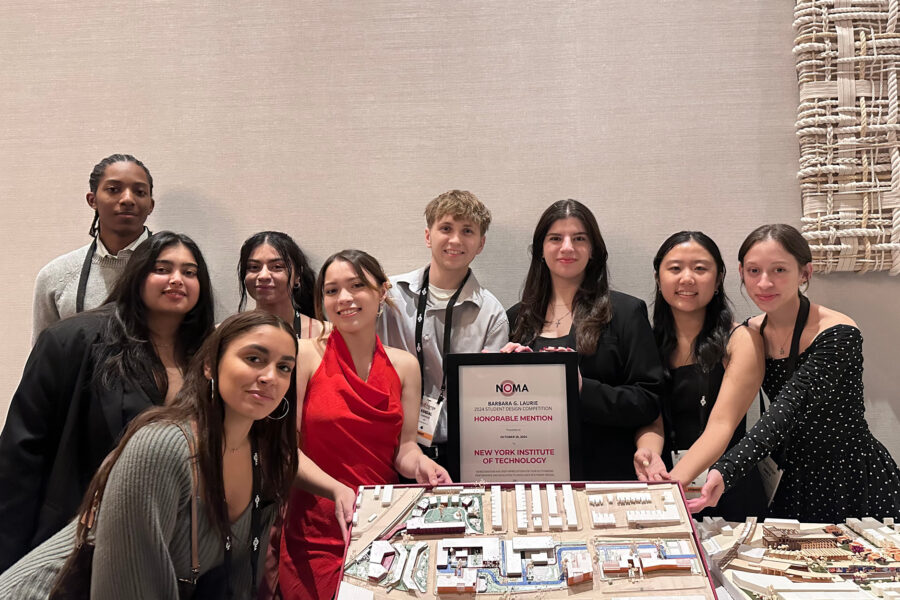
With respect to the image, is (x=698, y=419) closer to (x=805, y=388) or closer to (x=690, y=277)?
(x=805, y=388)

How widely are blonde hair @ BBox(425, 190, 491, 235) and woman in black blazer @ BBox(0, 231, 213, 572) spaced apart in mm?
1010

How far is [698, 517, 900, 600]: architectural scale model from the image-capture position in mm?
1739

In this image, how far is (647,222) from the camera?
3332 millimetres

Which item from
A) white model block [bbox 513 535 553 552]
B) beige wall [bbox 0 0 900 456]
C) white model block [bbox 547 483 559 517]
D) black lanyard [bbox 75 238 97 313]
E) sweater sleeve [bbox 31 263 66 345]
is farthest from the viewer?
beige wall [bbox 0 0 900 456]

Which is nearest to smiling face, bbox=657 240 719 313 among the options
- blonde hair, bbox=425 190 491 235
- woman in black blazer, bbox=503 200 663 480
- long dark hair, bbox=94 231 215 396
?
woman in black blazer, bbox=503 200 663 480

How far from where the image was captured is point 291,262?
307cm

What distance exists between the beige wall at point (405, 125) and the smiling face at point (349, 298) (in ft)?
3.15

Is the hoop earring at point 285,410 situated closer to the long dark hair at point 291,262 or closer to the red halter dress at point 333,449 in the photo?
the red halter dress at point 333,449

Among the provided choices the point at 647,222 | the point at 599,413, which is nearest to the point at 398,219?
the point at 647,222

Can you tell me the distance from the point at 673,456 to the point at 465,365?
105 cm

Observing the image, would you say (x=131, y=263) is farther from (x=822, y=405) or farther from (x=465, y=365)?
(x=822, y=405)

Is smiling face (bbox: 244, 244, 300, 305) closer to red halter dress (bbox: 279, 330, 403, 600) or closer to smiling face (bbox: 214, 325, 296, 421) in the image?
red halter dress (bbox: 279, 330, 403, 600)

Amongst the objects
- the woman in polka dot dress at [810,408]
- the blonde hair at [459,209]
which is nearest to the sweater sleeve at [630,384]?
the woman in polka dot dress at [810,408]

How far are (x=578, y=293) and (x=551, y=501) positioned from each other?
1069 mm
